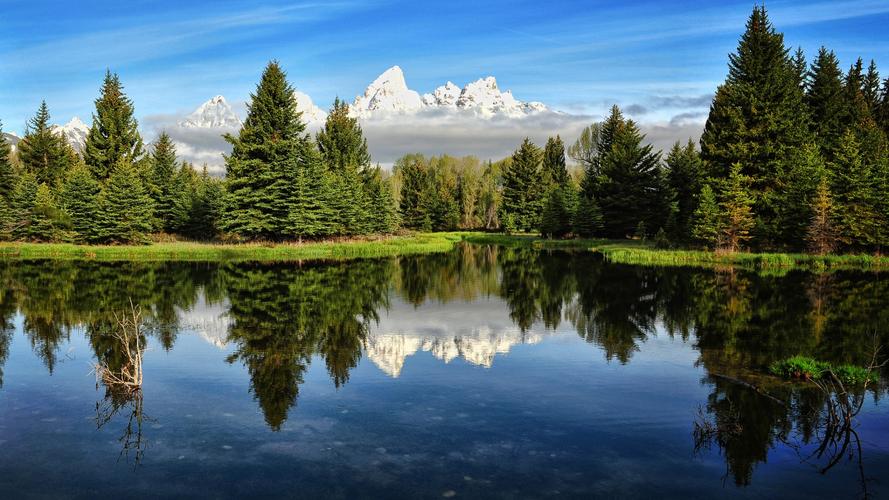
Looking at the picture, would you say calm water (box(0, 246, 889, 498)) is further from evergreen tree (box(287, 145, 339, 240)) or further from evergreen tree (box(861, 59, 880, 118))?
evergreen tree (box(861, 59, 880, 118))

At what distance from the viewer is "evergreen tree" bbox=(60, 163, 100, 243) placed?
167 feet

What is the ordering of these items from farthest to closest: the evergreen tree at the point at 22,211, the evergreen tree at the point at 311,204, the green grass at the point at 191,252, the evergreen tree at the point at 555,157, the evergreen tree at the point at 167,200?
1. the evergreen tree at the point at 555,157
2. the evergreen tree at the point at 167,200
3. the evergreen tree at the point at 22,211
4. the evergreen tree at the point at 311,204
5. the green grass at the point at 191,252

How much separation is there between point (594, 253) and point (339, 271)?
2561 centimetres

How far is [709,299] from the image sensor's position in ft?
84.6

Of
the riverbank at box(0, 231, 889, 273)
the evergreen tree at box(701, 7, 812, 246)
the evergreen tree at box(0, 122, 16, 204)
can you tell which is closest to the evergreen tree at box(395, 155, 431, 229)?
the riverbank at box(0, 231, 889, 273)

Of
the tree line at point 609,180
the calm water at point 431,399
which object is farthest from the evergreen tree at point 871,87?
the calm water at point 431,399

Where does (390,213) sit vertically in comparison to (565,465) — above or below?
above

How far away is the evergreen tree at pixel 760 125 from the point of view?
45.6m

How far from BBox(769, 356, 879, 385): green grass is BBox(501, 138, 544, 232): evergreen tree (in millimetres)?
71626

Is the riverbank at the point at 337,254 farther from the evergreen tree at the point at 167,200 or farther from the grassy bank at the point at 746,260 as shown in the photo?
the evergreen tree at the point at 167,200

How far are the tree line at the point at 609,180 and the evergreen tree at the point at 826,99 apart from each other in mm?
131

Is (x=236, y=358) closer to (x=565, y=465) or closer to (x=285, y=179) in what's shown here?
(x=565, y=465)

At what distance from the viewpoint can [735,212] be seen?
4256 cm

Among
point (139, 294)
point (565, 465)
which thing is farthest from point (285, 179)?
point (565, 465)
